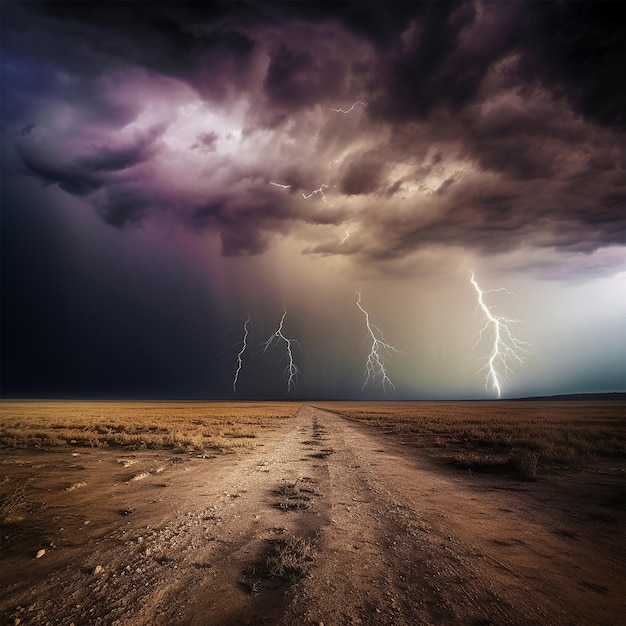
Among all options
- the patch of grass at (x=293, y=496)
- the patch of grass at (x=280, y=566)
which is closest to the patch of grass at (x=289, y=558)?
the patch of grass at (x=280, y=566)

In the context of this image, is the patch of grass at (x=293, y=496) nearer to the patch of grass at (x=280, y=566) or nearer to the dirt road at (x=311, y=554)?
the dirt road at (x=311, y=554)

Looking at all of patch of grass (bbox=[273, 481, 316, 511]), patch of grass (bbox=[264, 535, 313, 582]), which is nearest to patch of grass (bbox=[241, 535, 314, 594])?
patch of grass (bbox=[264, 535, 313, 582])

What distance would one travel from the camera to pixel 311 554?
5.61 metres

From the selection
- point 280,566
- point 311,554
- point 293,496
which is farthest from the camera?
point 293,496

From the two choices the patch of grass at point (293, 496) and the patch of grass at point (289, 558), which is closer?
the patch of grass at point (289, 558)

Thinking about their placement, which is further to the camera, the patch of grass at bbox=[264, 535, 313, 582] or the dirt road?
the patch of grass at bbox=[264, 535, 313, 582]

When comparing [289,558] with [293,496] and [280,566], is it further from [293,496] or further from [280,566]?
[293,496]

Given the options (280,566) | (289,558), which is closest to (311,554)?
(289,558)

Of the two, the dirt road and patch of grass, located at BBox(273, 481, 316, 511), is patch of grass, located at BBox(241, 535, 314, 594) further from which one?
patch of grass, located at BBox(273, 481, 316, 511)

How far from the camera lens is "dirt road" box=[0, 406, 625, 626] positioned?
425 cm

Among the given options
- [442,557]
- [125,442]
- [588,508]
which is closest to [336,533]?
[442,557]

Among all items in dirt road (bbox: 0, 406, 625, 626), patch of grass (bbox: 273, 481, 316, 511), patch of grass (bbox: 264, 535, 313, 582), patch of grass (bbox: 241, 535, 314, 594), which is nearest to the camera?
dirt road (bbox: 0, 406, 625, 626)

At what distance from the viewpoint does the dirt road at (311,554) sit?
425 centimetres

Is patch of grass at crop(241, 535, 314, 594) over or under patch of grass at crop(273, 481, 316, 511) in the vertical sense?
over
